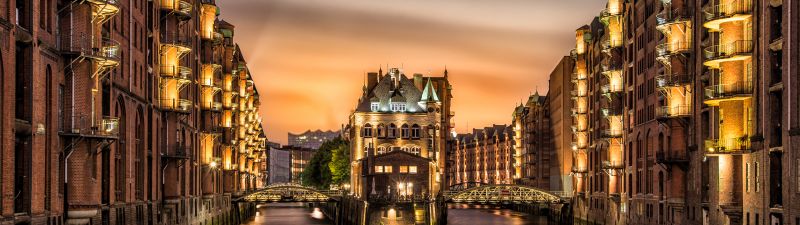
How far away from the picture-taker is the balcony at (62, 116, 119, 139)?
3909 cm

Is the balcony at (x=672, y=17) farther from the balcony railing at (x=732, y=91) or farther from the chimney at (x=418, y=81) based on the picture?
the chimney at (x=418, y=81)

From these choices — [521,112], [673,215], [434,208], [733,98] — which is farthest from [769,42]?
[521,112]

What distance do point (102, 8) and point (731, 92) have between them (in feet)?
85.6

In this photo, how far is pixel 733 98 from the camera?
4788 centimetres

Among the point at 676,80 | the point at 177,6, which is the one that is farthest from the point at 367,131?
the point at 676,80

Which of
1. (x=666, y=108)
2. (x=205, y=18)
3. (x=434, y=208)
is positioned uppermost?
(x=205, y=18)

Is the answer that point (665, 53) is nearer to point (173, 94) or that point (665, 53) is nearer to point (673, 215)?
point (673, 215)

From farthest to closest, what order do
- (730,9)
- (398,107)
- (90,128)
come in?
(398,107) < (730,9) < (90,128)

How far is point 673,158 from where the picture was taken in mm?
64625

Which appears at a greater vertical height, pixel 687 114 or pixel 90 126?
pixel 687 114

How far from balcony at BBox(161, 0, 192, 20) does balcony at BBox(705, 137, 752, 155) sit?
29697 mm

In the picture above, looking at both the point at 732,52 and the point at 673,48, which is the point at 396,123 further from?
the point at 732,52

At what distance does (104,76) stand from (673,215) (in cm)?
3643

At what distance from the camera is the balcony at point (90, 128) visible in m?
39.1
